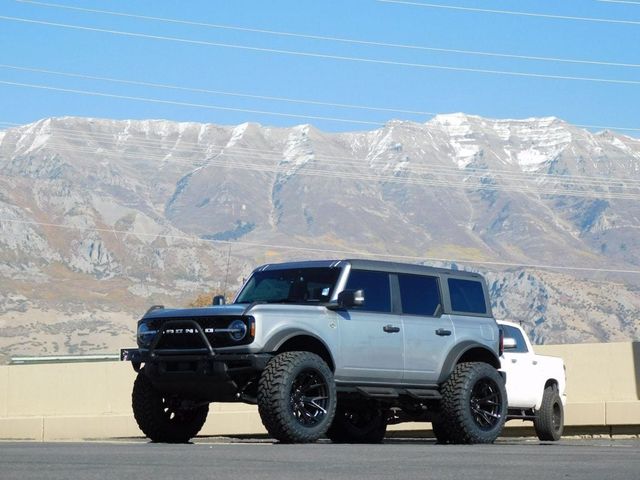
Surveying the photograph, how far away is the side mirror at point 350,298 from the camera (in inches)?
593

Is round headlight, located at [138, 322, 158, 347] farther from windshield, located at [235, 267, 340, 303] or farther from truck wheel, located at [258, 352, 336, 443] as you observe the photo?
truck wheel, located at [258, 352, 336, 443]

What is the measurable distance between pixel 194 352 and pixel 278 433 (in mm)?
1260

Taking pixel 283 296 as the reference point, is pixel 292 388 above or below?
below

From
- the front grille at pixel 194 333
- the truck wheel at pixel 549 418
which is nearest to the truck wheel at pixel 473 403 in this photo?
the front grille at pixel 194 333

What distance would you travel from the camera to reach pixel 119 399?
26.1 m

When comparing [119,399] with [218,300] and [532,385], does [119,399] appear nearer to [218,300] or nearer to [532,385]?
[532,385]

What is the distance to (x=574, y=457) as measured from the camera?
1248 cm

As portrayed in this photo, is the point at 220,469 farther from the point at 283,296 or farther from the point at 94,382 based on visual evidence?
the point at 94,382

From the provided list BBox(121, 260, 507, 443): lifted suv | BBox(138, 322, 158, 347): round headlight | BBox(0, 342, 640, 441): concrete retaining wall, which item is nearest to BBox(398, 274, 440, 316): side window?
BBox(121, 260, 507, 443): lifted suv

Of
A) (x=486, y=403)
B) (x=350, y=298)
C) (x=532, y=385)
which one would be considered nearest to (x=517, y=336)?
(x=532, y=385)

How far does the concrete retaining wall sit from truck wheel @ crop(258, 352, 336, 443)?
9.74 m

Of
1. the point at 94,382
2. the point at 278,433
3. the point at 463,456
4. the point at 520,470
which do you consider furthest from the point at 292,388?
the point at 94,382

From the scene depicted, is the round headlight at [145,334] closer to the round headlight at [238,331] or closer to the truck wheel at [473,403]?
the round headlight at [238,331]

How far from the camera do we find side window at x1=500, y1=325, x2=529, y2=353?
21.6 meters
